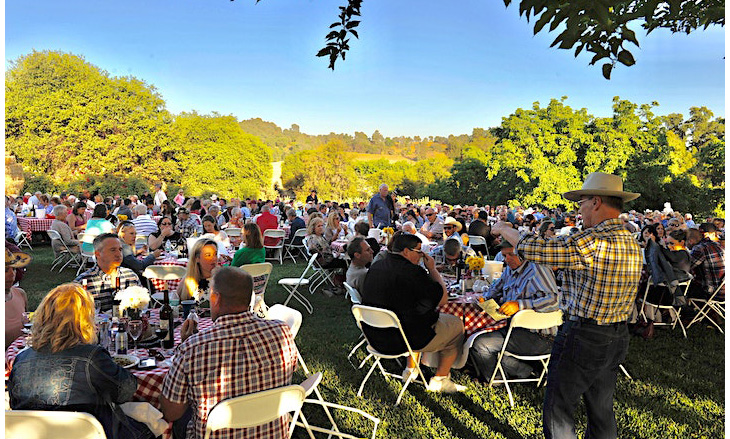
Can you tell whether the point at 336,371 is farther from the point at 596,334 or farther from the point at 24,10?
the point at 24,10

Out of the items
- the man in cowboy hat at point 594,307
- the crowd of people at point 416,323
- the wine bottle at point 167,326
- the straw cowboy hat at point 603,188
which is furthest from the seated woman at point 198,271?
the straw cowboy hat at point 603,188

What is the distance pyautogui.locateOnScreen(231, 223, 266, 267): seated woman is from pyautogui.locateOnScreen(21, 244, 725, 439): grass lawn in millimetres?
1199

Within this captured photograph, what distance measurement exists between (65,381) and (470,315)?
3820mm

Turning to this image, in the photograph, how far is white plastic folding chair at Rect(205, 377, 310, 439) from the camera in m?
2.64

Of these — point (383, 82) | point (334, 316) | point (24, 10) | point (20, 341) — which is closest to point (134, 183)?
point (24, 10)

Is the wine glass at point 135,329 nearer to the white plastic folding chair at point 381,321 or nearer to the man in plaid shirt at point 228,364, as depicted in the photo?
the man in plaid shirt at point 228,364

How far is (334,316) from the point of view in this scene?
8.16m

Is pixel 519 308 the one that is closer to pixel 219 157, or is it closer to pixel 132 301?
pixel 132 301

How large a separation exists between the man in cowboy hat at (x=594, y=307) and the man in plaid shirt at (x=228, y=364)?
1.50 meters

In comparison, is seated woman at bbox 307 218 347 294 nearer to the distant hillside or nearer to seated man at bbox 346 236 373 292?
seated man at bbox 346 236 373 292

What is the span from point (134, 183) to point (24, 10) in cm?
1644

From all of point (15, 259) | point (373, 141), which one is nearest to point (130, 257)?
point (15, 259)

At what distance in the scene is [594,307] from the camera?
3.25 meters

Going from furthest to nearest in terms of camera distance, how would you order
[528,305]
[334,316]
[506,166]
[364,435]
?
[506,166], [334,316], [528,305], [364,435]
